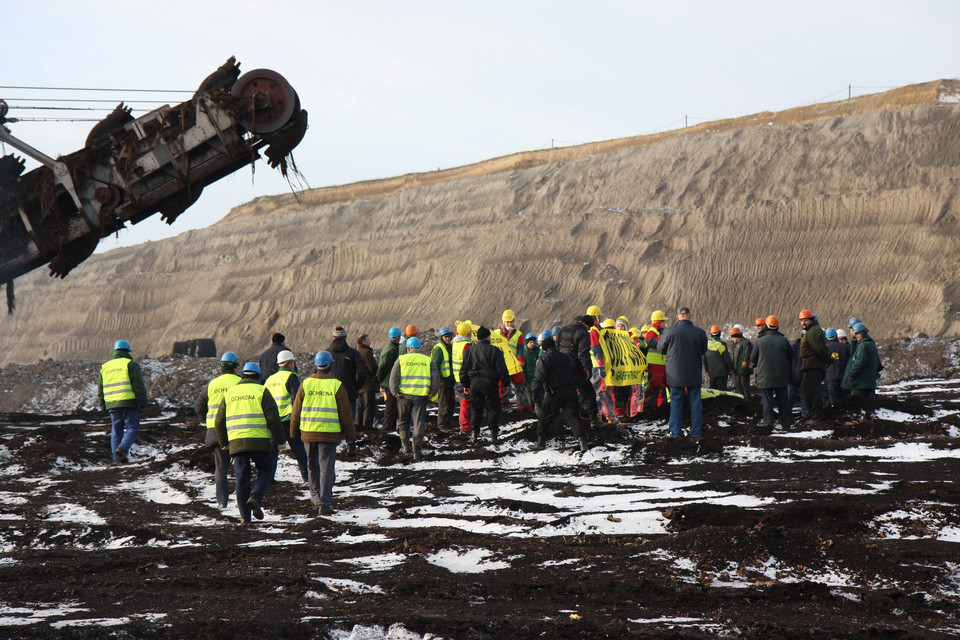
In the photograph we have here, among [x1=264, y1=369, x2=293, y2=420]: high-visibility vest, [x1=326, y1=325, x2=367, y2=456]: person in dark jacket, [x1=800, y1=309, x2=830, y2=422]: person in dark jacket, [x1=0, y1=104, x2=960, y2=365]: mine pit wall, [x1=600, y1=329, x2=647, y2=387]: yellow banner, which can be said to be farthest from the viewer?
[x1=0, y1=104, x2=960, y2=365]: mine pit wall

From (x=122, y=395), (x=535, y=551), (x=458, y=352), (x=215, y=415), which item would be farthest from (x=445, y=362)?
(x=535, y=551)

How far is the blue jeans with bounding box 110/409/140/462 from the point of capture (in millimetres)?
14500

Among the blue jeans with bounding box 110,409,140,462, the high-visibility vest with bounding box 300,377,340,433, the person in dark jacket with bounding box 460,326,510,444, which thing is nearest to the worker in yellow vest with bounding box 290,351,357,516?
the high-visibility vest with bounding box 300,377,340,433

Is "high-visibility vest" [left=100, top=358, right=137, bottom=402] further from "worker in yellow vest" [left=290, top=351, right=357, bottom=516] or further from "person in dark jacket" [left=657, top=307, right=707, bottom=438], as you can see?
"person in dark jacket" [left=657, top=307, right=707, bottom=438]

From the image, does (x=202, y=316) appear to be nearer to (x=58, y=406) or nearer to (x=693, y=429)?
(x=58, y=406)

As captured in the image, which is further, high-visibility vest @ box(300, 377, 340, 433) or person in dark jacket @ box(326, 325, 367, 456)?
person in dark jacket @ box(326, 325, 367, 456)

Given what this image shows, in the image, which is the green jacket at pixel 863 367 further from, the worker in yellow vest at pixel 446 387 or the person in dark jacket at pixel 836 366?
the worker in yellow vest at pixel 446 387

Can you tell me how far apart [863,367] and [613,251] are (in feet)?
107

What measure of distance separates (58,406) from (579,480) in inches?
1105

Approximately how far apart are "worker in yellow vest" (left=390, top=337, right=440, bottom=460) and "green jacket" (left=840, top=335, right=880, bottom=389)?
634 centimetres

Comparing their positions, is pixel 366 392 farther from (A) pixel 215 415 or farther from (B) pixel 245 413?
(B) pixel 245 413

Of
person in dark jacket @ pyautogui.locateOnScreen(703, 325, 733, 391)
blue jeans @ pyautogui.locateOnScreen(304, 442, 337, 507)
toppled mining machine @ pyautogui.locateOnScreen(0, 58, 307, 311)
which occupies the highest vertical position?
toppled mining machine @ pyautogui.locateOnScreen(0, 58, 307, 311)

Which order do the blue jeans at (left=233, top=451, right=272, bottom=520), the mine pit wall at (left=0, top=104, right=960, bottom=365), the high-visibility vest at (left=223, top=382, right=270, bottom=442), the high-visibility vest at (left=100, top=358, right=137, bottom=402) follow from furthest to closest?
1. the mine pit wall at (left=0, top=104, right=960, bottom=365)
2. the high-visibility vest at (left=100, top=358, right=137, bottom=402)
3. the high-visibility vest at (left=223, top=382, right=270, bottom=442)
4. the blue jeans at (left=233, top=451, right=272, bottom=520)

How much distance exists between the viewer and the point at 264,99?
523 inches
